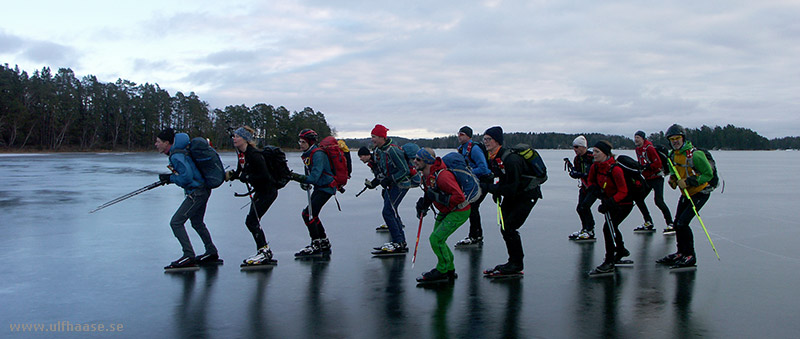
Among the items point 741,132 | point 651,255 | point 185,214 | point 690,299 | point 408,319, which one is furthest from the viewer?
point 741,132

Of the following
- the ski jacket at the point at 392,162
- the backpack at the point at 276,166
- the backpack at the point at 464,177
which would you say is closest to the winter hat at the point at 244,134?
the backpack at the point at 276,166

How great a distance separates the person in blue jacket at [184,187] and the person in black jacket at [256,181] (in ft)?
1.57

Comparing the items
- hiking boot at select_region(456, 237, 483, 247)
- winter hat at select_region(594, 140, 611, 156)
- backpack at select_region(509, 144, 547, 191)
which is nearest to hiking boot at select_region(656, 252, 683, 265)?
winter hat at select_region(594, 140, 611, 156)

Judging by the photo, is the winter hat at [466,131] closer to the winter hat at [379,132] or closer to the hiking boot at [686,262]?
the winter hat at [379,132]

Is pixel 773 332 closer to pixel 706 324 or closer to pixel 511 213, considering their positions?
pixel 706 324

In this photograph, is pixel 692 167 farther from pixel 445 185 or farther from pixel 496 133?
pixel 445 185

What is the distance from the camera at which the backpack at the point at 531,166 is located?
6.06 meters

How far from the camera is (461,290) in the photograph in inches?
225

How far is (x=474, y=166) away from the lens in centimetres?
764

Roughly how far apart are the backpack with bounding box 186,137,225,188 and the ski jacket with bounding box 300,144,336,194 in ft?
3.55

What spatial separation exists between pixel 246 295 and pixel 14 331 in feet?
6.26

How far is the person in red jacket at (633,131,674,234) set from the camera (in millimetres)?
9352

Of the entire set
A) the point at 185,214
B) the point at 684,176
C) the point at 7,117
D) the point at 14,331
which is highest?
the point at 7,117

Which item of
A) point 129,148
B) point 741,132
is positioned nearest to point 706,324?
point 129,148
